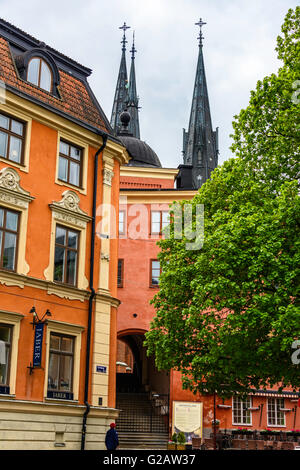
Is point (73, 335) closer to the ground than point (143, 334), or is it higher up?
closer to the ground

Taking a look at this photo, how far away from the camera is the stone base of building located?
1809 cm

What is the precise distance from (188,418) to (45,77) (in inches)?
726

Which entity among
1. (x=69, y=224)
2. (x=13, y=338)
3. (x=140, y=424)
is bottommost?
(x=140, y=424)

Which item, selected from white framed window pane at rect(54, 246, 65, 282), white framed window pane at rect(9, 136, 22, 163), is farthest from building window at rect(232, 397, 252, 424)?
white framed window pane at rect(9, 136, 22, 163)

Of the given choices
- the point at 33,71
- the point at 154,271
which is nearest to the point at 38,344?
the point at 33,71

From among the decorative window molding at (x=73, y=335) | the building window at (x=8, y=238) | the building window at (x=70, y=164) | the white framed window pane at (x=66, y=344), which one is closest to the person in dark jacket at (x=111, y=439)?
the decorative window molding at (x=73, y=335)

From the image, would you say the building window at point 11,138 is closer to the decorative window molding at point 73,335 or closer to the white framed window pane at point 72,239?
the white framed window pane at point 72,239

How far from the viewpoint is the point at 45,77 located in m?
22.8

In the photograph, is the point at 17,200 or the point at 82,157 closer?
the point at 17,200

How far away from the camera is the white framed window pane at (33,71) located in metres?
22.2

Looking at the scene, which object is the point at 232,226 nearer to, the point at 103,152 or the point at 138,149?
the point at 103,152

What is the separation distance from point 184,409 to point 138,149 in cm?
1995

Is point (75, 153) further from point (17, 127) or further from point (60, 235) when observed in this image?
point (60, 235)
